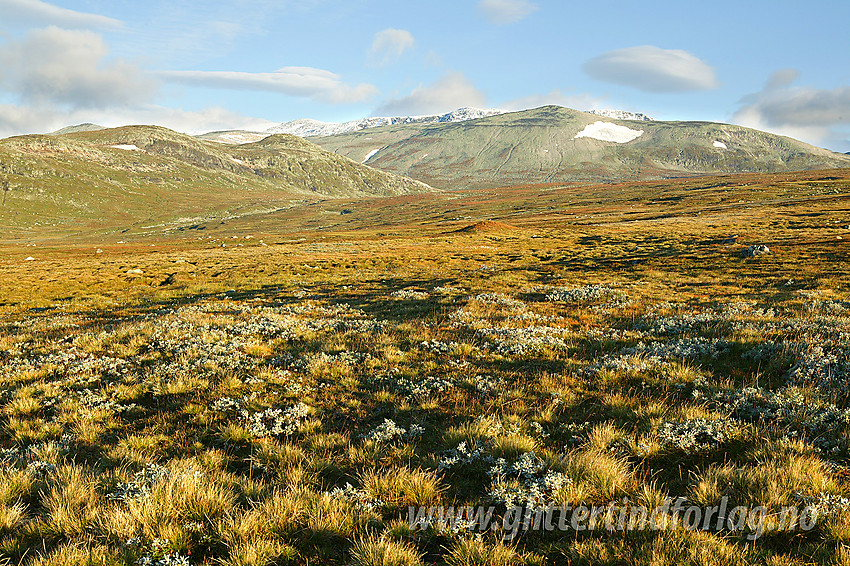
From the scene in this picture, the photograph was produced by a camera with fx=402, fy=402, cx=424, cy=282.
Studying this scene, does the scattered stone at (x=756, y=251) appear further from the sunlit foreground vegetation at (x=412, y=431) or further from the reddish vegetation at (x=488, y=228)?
the reddish vegetation at (x=488, y=228)

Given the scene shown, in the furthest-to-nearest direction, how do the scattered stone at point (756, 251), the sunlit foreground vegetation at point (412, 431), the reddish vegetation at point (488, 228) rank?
the reddish vegetation at point (488, 228) < the scattered stone at point (756, 251) < the sunlit foreground vegetation at point (412, 431)

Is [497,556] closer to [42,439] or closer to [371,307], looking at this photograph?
[42,439]

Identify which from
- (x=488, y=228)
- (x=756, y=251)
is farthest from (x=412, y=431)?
(x=488, y=228)

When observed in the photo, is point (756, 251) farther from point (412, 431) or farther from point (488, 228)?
point (488, 228)

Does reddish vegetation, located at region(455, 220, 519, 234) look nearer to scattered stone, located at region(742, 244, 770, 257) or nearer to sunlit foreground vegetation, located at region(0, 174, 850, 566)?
scattered stone, located at region(742, 244, 770, 257)

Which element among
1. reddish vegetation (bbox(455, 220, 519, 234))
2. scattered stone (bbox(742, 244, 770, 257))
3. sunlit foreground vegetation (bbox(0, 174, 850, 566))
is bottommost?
sunlit foreground vegetation (bbox(0, 174, 850, 566))

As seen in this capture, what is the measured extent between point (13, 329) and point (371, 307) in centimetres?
1585

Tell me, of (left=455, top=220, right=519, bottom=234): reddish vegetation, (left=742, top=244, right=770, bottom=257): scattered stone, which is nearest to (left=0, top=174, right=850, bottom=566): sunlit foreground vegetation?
(left=742, top=244, right=770, bottom=257): scattered stone

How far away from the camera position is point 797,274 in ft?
92.5

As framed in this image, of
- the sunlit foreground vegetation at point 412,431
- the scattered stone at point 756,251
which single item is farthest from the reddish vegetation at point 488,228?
the sunlit foreground vegetation at point 412,431

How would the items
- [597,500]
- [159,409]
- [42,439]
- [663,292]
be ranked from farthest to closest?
[663,292] → [159,409] → [42,439] → [597,500]

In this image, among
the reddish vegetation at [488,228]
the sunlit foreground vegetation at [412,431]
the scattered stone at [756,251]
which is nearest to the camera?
the sunlit foreground vegetation at [412,431]

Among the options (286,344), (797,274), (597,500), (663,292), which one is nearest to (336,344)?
(286,344)

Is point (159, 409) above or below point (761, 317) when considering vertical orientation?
below
